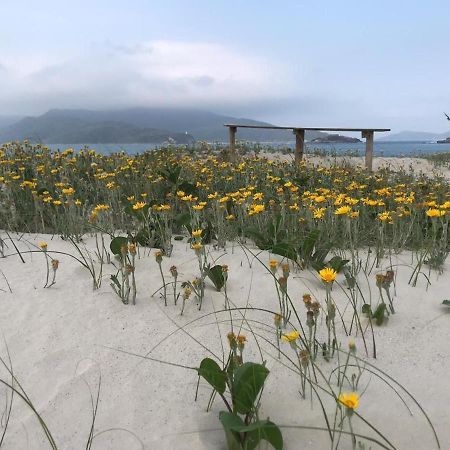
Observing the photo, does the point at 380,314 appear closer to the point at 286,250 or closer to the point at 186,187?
the point at 286,250

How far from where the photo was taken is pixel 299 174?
6.00m

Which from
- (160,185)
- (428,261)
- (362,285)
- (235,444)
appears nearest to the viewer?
(235,444)

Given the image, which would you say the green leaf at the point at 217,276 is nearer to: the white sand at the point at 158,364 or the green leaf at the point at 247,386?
the white sand at the point at 158,364

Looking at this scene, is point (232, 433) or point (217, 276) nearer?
point (232, 433)

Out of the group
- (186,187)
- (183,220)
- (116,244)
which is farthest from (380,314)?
(186,187)

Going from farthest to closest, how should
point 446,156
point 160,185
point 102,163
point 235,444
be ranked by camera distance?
1. point 446,156
2. point 102,163
3. point 160,185
4. point 235,444

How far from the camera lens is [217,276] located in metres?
2.43

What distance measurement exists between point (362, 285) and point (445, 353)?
30.3 inches

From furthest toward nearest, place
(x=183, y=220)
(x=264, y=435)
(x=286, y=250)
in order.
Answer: (x=183, y=220)
(x=286, y=250)
(x=264, y=435)

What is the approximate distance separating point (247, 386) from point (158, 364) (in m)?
0.55

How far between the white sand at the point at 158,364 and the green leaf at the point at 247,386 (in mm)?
155

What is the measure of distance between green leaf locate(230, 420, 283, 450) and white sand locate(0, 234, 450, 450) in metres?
0.10

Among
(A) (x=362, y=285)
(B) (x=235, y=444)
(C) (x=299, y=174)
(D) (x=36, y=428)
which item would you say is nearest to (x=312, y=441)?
(B) (x=235, y=444)

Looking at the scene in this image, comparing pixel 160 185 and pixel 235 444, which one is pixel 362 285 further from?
pixel 160 185
